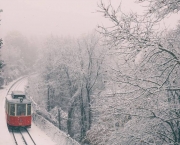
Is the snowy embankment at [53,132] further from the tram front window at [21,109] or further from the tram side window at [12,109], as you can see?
the tram side window at [12,109]

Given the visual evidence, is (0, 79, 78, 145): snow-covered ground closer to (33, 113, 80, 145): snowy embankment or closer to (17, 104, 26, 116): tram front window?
(33, 113, 80, 145): snowy embankment

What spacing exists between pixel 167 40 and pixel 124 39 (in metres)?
1.13

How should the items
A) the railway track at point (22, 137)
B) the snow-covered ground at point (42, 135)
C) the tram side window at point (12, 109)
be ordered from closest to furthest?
1. the snow-covered ground at point (42, 135)
2. the railway track at point (22, 137)
3. the tram side window at point (12, 109)

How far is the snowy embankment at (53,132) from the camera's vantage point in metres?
15.7

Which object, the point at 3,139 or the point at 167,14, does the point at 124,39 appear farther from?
the point at 3,139

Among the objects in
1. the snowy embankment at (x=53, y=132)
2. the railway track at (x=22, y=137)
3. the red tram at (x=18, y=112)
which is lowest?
the railway track at (x=22, y=137)

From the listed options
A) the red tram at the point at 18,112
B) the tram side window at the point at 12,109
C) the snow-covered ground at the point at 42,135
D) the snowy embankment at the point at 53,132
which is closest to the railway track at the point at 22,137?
the snow-covered ground at the point at 42,135

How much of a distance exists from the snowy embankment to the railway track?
4.97ft

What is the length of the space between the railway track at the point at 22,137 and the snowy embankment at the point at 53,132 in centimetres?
151

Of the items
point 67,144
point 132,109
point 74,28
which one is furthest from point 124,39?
point 74,28

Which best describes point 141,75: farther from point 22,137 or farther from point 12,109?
point 12,109

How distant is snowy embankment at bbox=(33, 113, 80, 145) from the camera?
51.4 feet

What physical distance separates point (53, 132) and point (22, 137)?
2.44 metres

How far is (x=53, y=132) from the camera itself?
61.8ft
